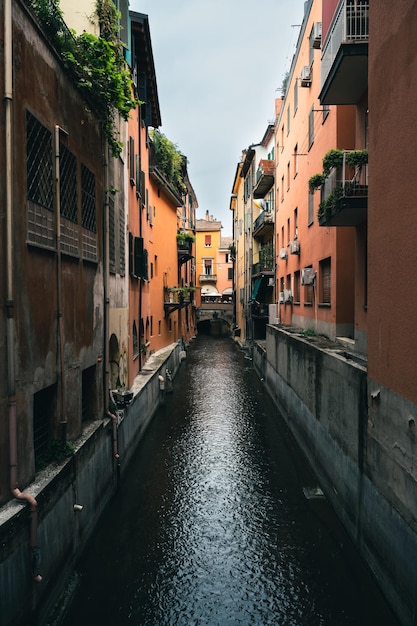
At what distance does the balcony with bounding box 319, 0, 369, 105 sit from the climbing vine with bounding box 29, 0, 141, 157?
441 centimetres

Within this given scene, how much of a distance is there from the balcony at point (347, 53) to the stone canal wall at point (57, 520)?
9.24 meters

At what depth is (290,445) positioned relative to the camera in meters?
14.8

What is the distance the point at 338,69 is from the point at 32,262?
7725 millimetres

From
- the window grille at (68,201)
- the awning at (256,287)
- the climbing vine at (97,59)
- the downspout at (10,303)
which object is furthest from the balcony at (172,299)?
the downspout at (10,303)

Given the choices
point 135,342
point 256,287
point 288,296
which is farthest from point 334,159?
point 256,287

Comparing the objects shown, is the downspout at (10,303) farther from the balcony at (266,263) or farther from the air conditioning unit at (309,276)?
the balcony at (266,263)

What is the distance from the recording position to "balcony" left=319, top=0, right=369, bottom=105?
895cm

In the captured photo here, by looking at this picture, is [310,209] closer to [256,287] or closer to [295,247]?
[295,247]

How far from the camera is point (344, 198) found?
9578 millimetres

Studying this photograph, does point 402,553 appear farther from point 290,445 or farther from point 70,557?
point 290,445

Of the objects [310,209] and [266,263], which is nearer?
[310,209]

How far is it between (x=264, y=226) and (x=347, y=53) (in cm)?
2114

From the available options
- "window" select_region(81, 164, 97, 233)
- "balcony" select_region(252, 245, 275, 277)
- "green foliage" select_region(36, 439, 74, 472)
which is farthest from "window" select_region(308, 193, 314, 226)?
"green foliage" select_region(36, 439, 74, 472)

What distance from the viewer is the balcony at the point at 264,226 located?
29312 millimetres
